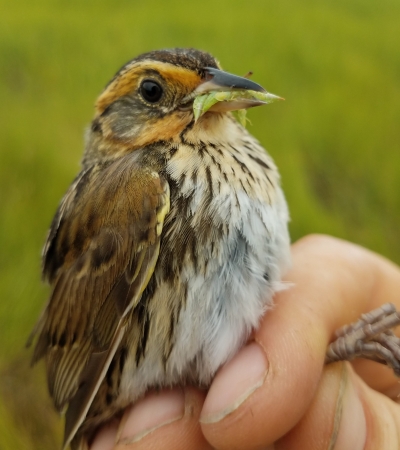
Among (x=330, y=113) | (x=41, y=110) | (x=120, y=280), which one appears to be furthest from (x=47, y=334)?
(x=330, y=113)

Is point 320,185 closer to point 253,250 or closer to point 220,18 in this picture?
point 220,18

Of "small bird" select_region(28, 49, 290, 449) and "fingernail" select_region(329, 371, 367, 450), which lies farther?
"fingernail" select_region(329, 371, 367, 450)

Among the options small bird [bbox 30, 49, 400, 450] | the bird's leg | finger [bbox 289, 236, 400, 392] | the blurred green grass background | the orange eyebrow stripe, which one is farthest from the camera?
the blurred green grass background

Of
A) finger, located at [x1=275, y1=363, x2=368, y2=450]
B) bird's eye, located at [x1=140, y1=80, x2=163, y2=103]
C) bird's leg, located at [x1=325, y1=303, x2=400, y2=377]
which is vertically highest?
bird's eye, located at [x1=140, y1=80, x2=163, y2=103]

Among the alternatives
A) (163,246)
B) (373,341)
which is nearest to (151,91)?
(163,246)

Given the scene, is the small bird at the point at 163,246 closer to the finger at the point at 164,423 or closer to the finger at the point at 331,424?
the finger at the point at 164,423

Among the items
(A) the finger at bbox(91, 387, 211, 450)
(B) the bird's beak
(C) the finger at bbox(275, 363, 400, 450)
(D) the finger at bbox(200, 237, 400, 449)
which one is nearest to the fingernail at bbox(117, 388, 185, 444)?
(A) the finger at bbox(91, 387, 211, 450)

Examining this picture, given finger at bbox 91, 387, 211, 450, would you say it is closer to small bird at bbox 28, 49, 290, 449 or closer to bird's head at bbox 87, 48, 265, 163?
small bird at bbox 28, 49, 290, 449
